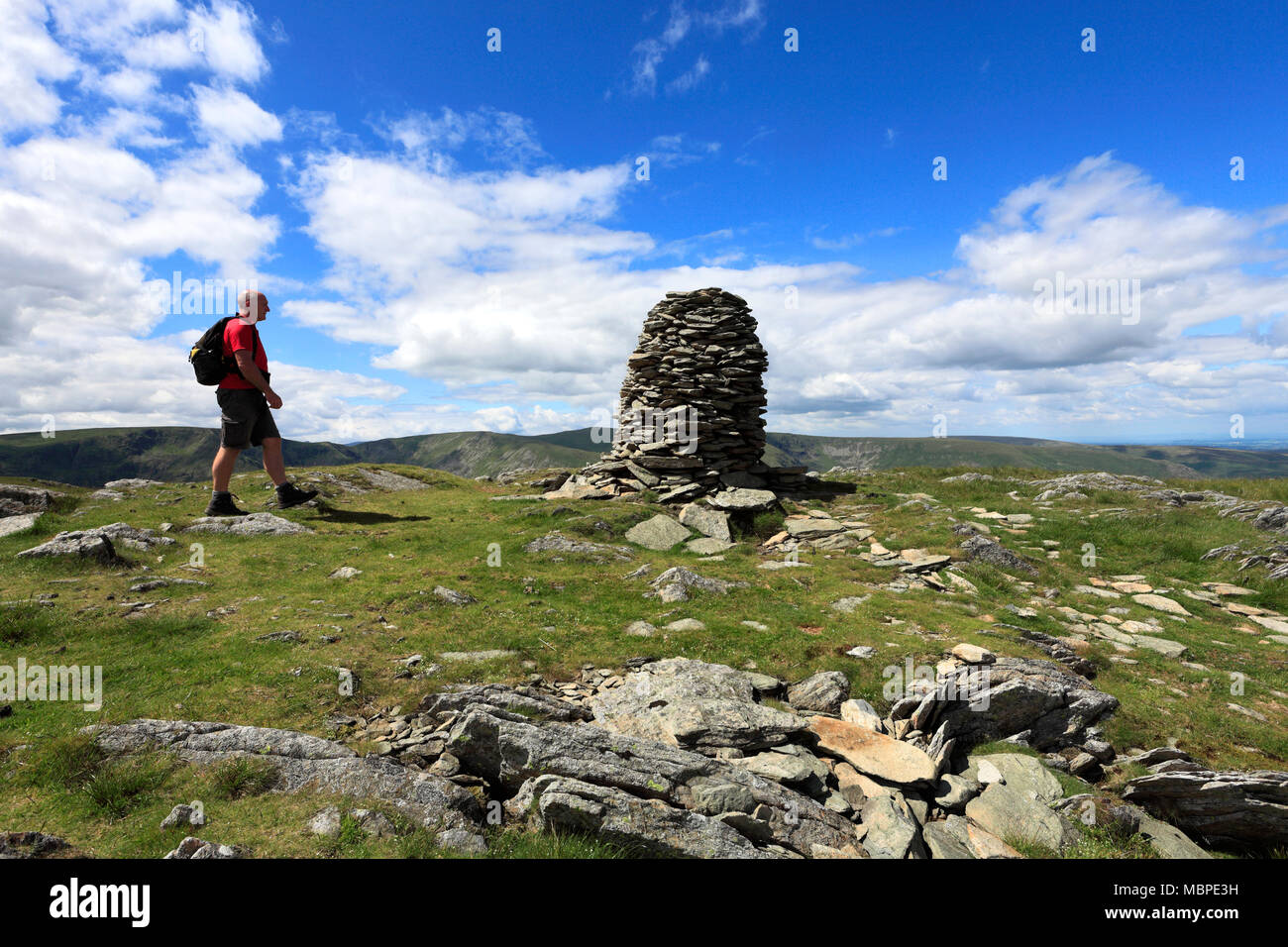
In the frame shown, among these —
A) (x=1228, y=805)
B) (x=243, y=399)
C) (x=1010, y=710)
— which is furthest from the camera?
(x=243, y=399)

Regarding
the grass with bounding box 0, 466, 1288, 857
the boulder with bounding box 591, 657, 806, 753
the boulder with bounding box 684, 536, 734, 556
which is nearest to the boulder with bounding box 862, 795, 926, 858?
the boulder with bounding box 591, 657, 806, 753

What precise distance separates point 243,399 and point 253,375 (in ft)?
3.15

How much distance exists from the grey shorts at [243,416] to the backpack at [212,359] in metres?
0.55

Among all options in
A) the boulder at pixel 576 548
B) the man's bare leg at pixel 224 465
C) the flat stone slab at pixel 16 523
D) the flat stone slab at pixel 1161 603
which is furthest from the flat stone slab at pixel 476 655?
the flat stone slab at pixel 1161 603

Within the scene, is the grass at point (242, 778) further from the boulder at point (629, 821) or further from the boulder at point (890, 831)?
the boulder at point (890, 831)

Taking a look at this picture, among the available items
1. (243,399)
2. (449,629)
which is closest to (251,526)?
(243,399)

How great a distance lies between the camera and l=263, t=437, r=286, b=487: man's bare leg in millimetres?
19938

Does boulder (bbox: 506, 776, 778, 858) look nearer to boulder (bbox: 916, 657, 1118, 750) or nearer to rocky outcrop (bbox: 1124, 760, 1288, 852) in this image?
boulder (bbox: 916, 657, 1118, 750)

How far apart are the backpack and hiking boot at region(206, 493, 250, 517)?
13.2 feet

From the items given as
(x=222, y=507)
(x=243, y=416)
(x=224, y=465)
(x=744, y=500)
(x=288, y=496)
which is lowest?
(x=744, y=500)

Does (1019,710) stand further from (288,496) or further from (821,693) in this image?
(288,496)

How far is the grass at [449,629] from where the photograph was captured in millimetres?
6520

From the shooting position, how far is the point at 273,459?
20.5 meters

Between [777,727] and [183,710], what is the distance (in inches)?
355
